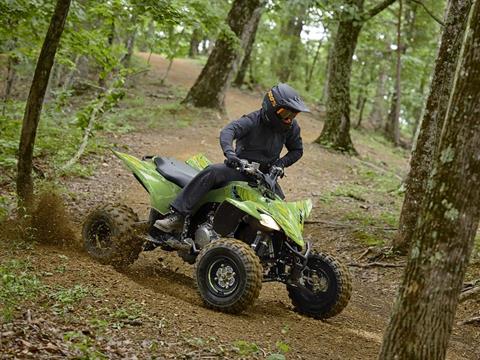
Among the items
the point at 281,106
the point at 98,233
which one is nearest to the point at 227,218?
the point at 281,106

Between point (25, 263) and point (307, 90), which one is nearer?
point (25, 263)

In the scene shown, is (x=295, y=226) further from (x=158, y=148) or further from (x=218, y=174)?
(x=158, y=148)

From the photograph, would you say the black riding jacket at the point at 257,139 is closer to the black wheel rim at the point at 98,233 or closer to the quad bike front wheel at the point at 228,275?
the quad bike front wheel at the point at 228,275

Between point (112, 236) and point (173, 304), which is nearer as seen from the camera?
point (173, 304)

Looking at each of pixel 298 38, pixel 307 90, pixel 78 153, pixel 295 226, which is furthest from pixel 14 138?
pixel 307 90

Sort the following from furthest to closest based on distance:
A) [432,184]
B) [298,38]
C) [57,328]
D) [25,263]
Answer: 1. [298,38]
2. [25,263]
3. [57,328]
4. [432,184]

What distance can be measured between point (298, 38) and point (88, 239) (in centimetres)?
2834

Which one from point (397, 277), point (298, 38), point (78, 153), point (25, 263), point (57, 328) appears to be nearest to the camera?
point (57, 328)

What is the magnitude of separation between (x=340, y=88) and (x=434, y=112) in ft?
34.6

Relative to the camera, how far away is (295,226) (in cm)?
657

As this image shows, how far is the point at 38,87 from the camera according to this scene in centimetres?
735

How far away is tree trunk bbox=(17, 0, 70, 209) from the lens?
7.28 metres

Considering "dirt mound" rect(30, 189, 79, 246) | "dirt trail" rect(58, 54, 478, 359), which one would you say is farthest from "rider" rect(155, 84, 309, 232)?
"dirt mound" rect(30, 189, 79, 246)

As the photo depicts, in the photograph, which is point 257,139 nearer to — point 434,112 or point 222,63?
point 434,112
